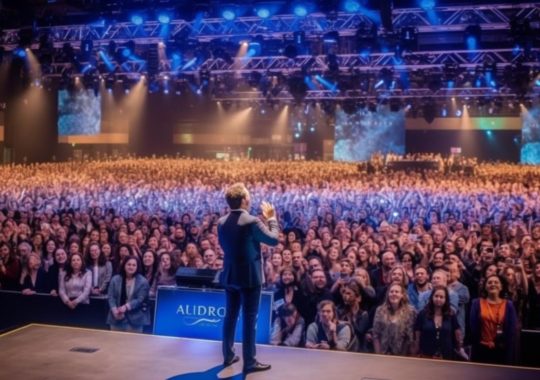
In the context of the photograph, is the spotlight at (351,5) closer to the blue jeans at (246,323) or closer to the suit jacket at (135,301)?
the suit jacket at (135,301)

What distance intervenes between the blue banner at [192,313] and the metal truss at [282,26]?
276 inches

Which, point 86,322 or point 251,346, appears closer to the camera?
point 251,346

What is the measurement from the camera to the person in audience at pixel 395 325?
5484 mm

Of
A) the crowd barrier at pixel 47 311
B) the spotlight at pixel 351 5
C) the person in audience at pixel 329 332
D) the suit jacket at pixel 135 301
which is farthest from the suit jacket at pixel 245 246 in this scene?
the spotlight at pixel 351 5

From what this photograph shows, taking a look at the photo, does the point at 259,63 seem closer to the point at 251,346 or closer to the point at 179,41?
the point at 179,41

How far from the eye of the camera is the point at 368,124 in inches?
1235

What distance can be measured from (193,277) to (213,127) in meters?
31.4

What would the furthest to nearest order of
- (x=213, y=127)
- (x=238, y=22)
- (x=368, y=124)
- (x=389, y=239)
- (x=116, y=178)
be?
(x=213, y=127) < (x=368, y=124) < (x=116, y=178) < (x=238, y=22) < (x=389, y=239)

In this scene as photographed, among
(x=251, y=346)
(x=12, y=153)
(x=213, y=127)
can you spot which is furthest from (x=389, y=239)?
(x=213, y=127)

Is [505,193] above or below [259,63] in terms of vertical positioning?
below

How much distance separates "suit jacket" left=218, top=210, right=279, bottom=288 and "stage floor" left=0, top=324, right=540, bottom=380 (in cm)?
62

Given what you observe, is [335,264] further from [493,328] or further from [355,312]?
[493,328]

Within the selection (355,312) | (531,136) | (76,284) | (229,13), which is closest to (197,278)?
(355,312)

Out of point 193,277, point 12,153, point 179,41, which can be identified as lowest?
point 193,277
